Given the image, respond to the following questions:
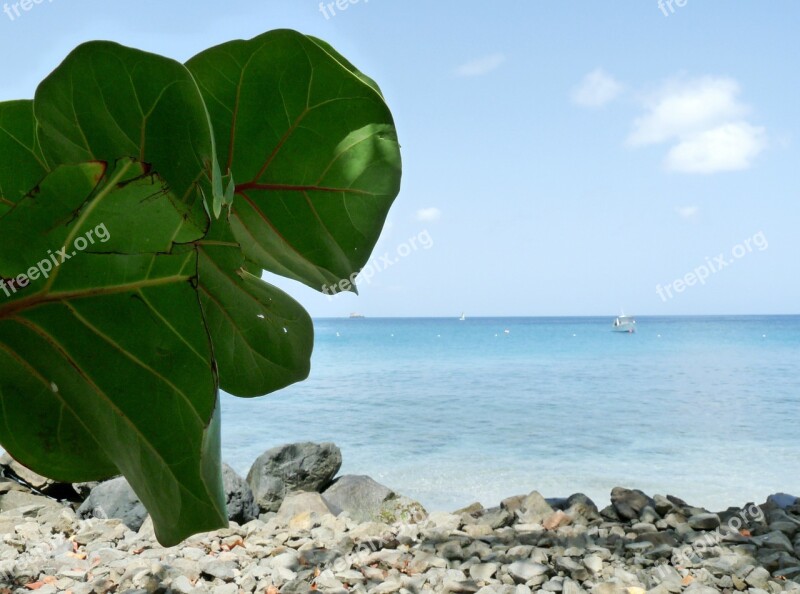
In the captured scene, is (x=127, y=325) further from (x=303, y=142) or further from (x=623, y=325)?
(x=623, y=325)

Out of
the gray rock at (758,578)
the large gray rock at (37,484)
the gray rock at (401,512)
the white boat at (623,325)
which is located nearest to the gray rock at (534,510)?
the gray rock at (401,512)

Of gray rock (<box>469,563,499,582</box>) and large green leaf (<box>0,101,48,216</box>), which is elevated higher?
large green leaf (<box>0,101,48,216</box>)

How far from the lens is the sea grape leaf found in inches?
8.1

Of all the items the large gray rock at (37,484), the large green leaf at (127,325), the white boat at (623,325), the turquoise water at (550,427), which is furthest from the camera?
the white boat at (623,325)

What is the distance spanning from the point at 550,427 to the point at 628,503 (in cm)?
556

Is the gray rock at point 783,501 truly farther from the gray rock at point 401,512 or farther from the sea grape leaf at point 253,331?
the sea grape leaf at point 253,331

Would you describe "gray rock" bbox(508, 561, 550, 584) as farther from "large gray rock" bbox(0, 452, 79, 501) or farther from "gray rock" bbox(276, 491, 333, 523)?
"large gray rock" bbox(0, 452, 79, 501)

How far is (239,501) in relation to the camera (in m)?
3.18

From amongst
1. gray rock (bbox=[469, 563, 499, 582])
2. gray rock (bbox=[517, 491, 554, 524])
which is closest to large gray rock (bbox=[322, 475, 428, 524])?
gray rock (bbox=[517, 491, 554, 524])

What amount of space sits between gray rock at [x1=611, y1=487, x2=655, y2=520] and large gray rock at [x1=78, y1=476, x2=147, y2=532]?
2.06 metres

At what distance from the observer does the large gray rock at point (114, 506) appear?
2998 millimetres

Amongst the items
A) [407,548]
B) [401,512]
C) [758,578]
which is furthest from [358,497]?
[758,578]

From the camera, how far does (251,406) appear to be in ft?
35.9

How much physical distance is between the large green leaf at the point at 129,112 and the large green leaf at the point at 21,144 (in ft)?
0.07
